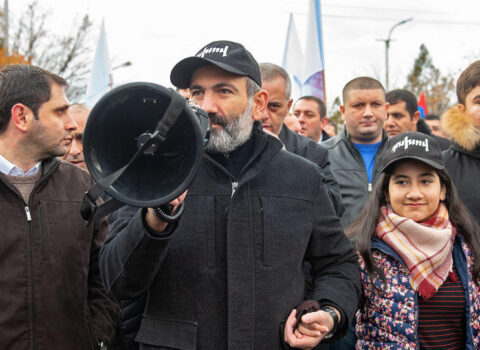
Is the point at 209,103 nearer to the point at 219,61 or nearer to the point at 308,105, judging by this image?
the point at 219,61

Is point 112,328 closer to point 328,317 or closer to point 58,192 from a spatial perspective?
point 58,192

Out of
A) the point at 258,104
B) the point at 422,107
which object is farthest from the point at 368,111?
the point at 422,107

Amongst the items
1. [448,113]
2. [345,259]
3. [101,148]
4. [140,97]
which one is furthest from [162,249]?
[448,113]

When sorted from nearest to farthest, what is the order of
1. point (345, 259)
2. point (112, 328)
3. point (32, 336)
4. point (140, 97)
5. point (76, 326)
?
point (140, 97) → point (345, 259) → point (32, 336) → point (76, 326) → point (112, 328)

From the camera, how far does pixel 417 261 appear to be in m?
2.56

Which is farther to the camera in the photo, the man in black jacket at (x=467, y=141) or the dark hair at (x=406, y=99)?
the dark hair at (x=406, y=99)

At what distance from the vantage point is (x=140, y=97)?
66.1 inches

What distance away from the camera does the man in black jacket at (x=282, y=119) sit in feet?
11.8

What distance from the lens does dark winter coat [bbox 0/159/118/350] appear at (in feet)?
8.14

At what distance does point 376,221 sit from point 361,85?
2173mm

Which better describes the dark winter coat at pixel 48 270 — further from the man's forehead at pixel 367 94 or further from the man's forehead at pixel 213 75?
the man's forehead at pixel 367 94

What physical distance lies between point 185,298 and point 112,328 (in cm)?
98

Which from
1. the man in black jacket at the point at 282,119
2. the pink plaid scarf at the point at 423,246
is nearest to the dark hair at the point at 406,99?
the man in black jacket at the point at 282,119

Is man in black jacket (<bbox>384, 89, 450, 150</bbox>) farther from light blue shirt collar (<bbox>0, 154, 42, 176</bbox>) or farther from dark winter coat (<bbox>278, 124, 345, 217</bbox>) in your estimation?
light blue shirt collar (<bbox>0, 154, 42, 176</bbox>)
